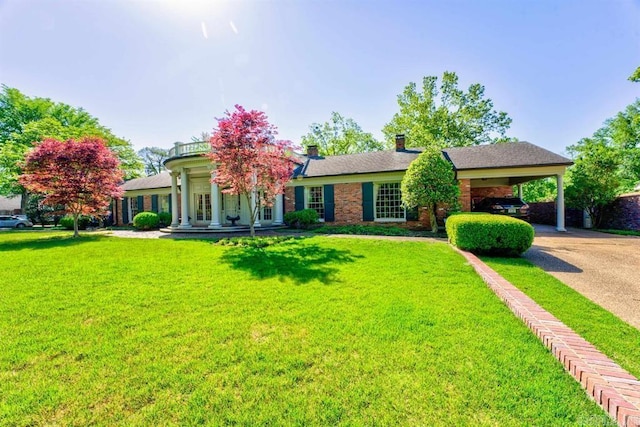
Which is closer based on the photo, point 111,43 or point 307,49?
point 111,43

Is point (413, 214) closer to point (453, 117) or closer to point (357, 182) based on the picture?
point (357, 182)

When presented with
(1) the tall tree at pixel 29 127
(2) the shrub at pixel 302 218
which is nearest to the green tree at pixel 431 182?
(2) the shrub at pixel 302 218

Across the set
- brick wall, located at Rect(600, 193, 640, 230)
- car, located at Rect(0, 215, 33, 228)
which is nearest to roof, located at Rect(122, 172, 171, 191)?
car, located at Rect(0, 215, 33, 228)

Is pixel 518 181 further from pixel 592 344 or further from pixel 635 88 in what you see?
pixel 592 344

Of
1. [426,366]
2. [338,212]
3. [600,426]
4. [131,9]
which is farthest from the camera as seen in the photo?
[338,212]

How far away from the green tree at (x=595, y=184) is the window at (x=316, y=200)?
1305cm

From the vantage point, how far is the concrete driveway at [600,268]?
13.3ft

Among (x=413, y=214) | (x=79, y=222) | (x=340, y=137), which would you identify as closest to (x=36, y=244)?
(x=79, y=222)

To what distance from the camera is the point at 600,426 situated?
5.70 ft

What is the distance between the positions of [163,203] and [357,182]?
1438 cm

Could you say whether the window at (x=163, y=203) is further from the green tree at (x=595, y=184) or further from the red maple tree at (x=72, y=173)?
the green tree at (x=595, y=184)

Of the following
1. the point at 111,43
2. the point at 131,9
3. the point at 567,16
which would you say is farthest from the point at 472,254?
the point at 111,43

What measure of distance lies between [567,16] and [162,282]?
13.1m

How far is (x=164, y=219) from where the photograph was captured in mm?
17906
